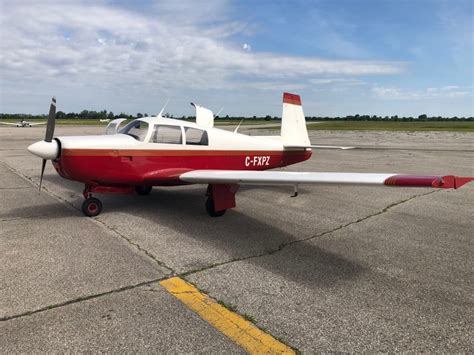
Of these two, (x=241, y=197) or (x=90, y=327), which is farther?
(x=241, y=197)

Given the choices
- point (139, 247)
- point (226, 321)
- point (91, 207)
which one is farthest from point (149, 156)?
point (226, 321)

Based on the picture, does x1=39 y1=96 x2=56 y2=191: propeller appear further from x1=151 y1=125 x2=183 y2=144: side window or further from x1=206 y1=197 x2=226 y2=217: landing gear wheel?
x1=206 y1=197 x2=226 y2=217: landing gear wheel

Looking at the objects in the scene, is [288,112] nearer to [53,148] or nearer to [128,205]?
[128,205]

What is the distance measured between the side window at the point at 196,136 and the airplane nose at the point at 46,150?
8.12 ft

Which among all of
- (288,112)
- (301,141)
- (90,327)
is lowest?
(90,327)

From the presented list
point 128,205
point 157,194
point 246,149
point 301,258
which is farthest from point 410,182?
point 157,194

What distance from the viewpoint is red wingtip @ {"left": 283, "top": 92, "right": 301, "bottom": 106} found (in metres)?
10.1

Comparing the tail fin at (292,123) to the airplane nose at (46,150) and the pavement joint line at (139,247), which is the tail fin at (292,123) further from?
the airplane nose at (46,150)

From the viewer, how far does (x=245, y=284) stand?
4.02 meters

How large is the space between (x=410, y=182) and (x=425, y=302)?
126cm

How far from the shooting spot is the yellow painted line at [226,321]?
2.90 meters

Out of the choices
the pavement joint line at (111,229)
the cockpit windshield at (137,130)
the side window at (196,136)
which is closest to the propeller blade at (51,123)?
the cockpit windshield at (137,130)

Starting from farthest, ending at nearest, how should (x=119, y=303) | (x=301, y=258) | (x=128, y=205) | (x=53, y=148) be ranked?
(x=128, y=205) < (x=53, y=148) < (x=301, y=258) < (x=119, y=303)

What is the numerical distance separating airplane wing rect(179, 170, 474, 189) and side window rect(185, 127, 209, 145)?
86 centimetres
